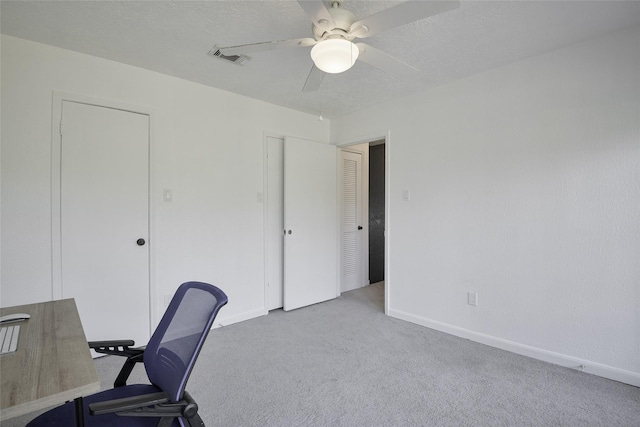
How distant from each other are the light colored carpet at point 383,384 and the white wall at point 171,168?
0.73 meters

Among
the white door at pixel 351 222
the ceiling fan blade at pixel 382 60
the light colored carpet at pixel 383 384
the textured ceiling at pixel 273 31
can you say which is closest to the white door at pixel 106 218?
the light colored carpet at pixel 383 384

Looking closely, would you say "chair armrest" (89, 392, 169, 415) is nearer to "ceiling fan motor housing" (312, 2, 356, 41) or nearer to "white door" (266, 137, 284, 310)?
"ceiling fan motor housing" (312, 2, 356, 41)

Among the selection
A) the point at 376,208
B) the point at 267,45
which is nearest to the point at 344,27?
the point at 267,45

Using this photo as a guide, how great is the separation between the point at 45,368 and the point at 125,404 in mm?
290

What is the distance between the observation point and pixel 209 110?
3141mm

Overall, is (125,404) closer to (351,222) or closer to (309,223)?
(309,223)

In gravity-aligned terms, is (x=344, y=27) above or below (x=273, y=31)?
below

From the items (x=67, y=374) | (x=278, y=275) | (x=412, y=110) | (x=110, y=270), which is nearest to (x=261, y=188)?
(x=278, y=275)

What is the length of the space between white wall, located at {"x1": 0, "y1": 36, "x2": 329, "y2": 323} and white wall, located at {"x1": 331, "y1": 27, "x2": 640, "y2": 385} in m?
1.63

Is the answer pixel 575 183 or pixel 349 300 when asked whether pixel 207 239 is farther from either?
pixel 575 183

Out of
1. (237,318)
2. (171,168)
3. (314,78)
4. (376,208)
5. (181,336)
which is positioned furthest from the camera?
(376,208)

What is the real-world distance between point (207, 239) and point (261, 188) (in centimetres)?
82

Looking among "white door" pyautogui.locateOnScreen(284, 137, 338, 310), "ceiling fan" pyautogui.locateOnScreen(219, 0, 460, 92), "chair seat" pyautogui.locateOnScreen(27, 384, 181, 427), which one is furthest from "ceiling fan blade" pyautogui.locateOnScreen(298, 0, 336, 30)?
"white door" pyautogui.locateOnScreen(284, 137, 338, 310)

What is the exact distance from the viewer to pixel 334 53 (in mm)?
1628
